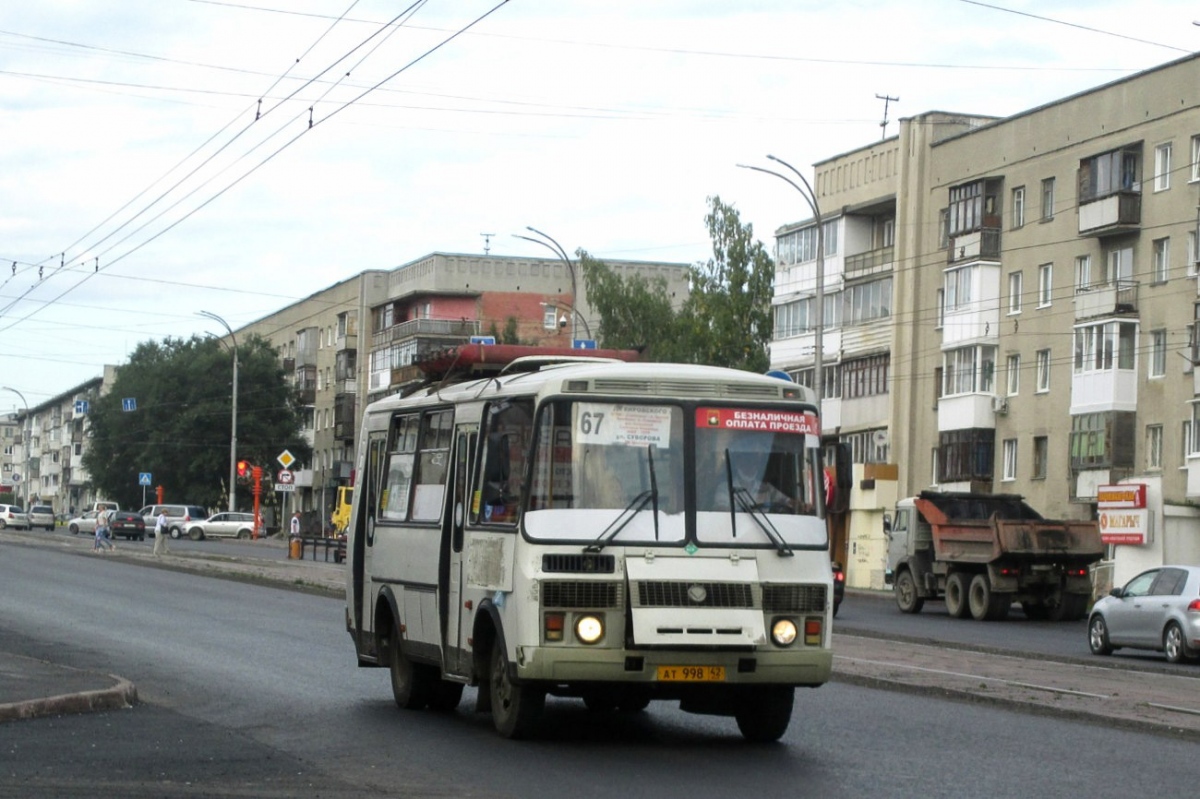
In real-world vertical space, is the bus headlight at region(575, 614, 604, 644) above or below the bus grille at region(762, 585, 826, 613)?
below

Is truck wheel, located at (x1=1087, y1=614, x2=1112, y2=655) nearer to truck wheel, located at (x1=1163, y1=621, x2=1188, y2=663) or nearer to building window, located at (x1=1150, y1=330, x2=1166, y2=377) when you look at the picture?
truck wheel, located at (x1=1163, y1=621, x2=1188, y2=663)

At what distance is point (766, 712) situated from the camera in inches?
540

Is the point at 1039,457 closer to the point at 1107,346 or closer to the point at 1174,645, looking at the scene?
the point at 1107,346

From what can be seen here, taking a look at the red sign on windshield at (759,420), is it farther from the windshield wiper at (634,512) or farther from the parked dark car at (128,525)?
the parked dark car at (128,525)

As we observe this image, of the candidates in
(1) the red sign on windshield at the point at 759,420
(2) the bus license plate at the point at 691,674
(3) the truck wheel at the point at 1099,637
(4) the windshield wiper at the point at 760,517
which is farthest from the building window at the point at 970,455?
(2) the bus license plate at the point at 691,674

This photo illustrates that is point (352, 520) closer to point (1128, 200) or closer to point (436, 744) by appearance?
point (436, 744)

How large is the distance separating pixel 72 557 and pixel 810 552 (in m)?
45.0

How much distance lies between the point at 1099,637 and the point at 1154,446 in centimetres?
2998

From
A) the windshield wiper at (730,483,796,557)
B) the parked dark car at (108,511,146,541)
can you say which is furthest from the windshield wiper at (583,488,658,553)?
the parked dark car at (108,511,146,541)

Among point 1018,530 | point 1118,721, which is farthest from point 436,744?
point 1018,530

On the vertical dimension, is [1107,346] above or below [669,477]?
above

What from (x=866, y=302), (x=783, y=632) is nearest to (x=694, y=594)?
(x=783, y=632)

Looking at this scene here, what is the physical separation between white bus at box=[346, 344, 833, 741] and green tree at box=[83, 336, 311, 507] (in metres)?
102

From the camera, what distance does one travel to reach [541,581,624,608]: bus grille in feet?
41.8
